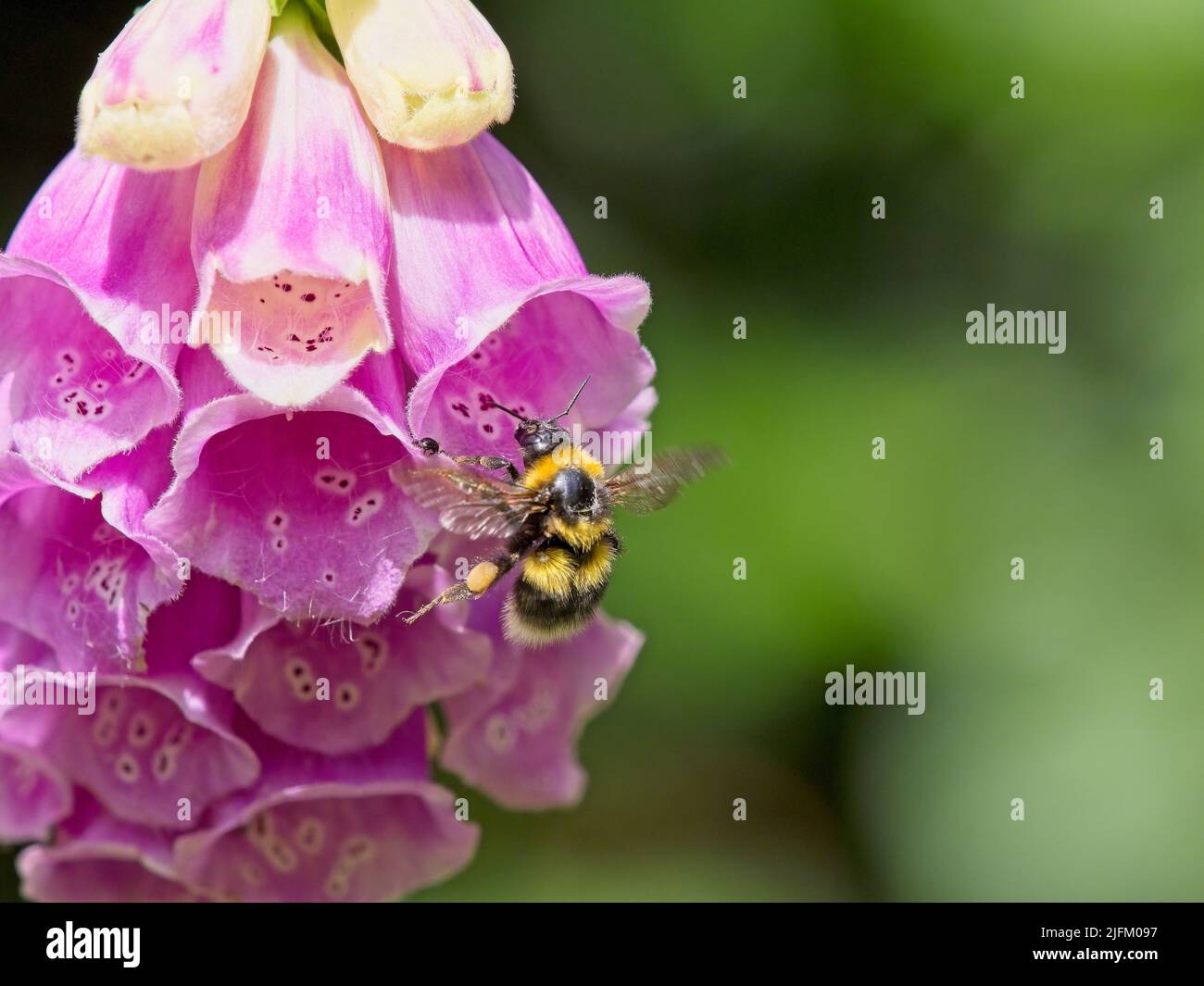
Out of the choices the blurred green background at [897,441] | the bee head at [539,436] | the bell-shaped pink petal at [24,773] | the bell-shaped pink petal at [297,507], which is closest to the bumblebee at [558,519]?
the bee head at [539,436]

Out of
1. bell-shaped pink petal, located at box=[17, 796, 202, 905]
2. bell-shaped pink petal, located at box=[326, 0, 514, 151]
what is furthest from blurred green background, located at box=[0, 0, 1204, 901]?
bell-shaped pink petal, located at box=[326, 0, 514, 151]

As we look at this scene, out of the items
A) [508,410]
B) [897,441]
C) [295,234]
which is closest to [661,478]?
[508,410]

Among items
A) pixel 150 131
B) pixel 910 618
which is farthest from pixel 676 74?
pixel 150 131

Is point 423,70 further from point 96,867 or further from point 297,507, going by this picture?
point 96,867

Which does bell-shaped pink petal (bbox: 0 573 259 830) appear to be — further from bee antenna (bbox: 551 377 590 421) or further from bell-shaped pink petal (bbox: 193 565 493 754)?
bee antenna (bbox: 551 377 590 421)

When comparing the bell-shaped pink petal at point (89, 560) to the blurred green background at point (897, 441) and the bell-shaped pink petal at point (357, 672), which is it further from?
the blurred green background at point (897, 441)

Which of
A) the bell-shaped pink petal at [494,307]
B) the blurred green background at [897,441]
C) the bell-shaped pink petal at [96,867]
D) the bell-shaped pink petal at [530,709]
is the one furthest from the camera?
the blurred green background at [897,441]
